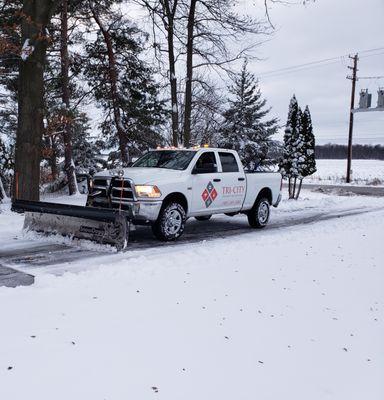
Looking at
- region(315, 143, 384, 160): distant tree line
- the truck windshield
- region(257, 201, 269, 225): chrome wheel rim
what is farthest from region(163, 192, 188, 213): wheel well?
region(315, 143, 384, 160): distant tree line

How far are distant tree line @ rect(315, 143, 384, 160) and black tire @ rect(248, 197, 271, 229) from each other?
398 feet

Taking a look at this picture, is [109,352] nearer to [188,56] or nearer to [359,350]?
[359,350]

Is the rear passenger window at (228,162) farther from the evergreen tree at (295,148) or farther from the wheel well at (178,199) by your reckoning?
the evergreen tree at (295,148)

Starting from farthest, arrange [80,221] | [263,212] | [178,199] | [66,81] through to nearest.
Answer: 1. [66,81]
2. [263,212]
3. [178,199]
4. [80,221]

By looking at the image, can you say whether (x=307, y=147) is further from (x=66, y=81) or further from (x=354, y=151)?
(x=354, y=151)

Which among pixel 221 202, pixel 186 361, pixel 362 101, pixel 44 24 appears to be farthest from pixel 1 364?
pixel 362 101

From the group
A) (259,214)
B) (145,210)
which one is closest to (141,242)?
(145,210)

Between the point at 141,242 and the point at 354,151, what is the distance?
139362mm

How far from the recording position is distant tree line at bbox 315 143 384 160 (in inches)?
5089

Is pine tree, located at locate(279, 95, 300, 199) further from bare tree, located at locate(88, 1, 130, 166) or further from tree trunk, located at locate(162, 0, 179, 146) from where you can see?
bare tree, located at locate(88, 1, 130, 166)

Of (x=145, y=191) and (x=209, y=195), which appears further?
(x=209, y=195)

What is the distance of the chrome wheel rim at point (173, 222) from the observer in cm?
921

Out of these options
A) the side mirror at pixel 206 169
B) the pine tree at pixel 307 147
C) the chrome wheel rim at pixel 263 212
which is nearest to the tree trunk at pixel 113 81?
the pine tree at pixel 307 147

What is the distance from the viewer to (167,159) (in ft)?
33.4
